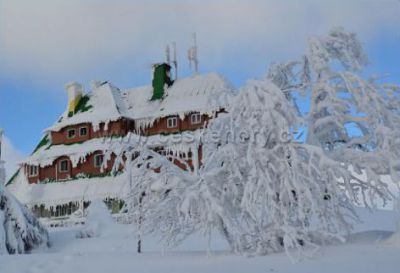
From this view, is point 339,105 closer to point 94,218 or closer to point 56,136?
point 94,218

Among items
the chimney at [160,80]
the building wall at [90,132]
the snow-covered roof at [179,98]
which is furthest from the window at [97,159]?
the chimney at [160,80]

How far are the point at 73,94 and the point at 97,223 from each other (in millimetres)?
17404

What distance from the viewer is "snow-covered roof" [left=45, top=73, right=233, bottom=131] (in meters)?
35.5


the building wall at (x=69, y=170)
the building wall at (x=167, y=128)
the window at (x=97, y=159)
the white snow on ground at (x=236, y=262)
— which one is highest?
the building wall at (x=167, y=128)

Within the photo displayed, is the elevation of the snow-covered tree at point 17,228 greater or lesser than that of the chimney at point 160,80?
lesser

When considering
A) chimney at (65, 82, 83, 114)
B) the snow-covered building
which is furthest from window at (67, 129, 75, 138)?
chimney at (65, 82, 83, 114)

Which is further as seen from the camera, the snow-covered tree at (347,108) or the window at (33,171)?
the window at (33,171)

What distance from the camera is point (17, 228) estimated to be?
74.6 ft

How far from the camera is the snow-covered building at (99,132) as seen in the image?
34188 millimetres

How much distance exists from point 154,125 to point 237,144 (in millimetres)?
25342

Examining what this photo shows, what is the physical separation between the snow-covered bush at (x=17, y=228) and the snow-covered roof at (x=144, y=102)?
13724mm

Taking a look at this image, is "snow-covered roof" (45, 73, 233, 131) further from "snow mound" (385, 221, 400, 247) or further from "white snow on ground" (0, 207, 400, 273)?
"snow mound" (385, 221, 400, 247)

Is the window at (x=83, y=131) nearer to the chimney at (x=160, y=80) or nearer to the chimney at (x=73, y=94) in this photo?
the chimney at (x=73, y=94)

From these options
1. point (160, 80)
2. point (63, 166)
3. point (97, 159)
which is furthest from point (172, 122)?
point (63, 166)
